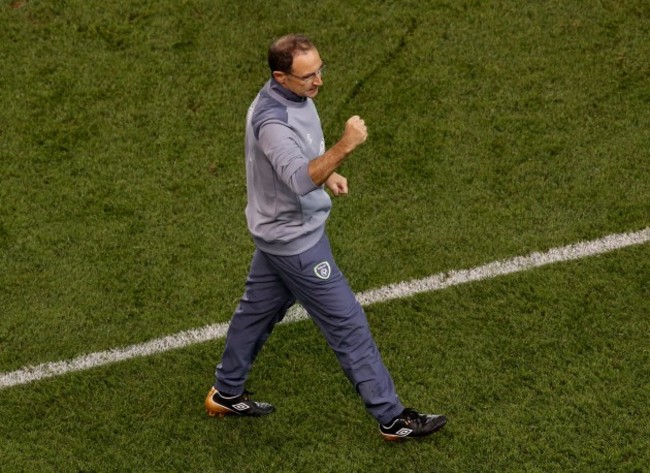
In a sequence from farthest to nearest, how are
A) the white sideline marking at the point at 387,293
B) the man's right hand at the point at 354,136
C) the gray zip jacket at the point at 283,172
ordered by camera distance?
the white sideline marking at the point at 387,293 → the gray zip jacket at the point at 283,172 → the man's right hand at the point at 354,136

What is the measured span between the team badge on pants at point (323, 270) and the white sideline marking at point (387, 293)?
1.30m

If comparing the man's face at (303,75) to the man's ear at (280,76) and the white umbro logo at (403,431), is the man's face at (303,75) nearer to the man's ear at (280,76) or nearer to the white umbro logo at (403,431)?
the man's ear at (280,76)

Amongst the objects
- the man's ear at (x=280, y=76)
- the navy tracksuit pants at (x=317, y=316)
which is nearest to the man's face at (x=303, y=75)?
the man's ear at (x=280, y=76)

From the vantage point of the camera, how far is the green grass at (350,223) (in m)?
6.66

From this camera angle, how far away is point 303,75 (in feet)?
18.6

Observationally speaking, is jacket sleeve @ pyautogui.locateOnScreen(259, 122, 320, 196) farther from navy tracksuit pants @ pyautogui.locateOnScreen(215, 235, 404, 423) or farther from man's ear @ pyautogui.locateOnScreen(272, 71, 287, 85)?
navy tracksuit pants @ pyautogui.locateOnScreen(215, 235, 404, 423)

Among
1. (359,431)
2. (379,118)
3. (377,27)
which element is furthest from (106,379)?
(377,27)

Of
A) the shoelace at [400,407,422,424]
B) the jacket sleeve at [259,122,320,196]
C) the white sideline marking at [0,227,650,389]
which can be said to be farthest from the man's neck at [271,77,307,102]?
the white sideline marking at [0,227,650,389]

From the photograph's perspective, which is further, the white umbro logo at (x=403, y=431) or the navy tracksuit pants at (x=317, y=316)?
the white umbro logo at (x=403, y=431)

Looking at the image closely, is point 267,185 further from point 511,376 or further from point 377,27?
point 377,27

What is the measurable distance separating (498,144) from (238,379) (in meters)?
2.80

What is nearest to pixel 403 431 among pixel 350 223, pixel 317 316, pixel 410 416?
pixel 410 416

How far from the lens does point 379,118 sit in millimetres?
8641

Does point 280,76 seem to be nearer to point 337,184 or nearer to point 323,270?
point 337,184
